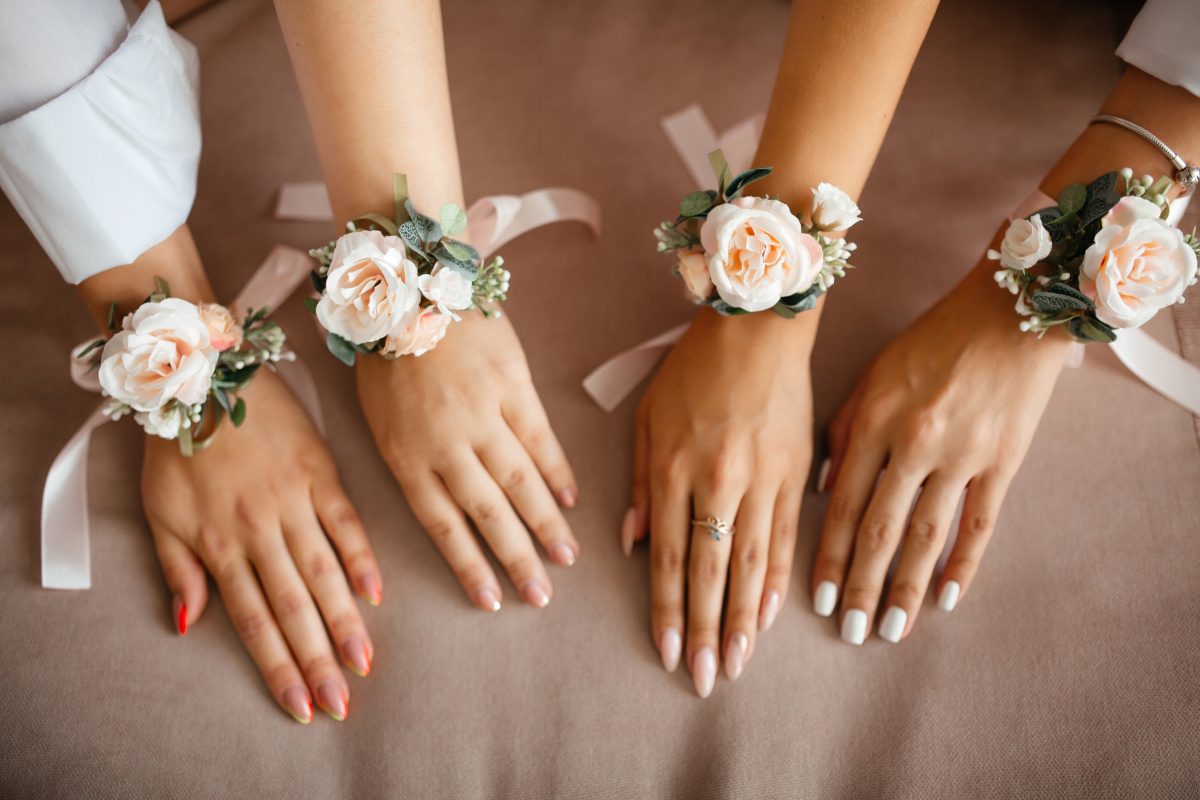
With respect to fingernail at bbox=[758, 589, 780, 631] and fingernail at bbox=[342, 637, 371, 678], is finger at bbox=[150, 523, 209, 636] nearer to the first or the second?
fingernail at bbox=[342, 637, 371, 678]

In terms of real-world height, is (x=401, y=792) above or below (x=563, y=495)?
below

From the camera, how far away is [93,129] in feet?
2.50

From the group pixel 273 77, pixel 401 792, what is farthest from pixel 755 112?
pixel 401 792

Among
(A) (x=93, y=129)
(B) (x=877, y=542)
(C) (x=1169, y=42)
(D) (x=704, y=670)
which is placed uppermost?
(C) (x=1169, y=42)

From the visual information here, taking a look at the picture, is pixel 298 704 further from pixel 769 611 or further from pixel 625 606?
pixel 769 611

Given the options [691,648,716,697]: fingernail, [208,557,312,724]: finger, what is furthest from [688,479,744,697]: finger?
[208,557,312,724]: finger

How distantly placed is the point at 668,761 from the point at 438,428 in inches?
16.8

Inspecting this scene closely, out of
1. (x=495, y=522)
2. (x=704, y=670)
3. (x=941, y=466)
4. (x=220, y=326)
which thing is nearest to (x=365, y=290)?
(x=220, y=326)

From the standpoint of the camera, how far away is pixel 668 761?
0.80m

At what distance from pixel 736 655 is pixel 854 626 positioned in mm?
132

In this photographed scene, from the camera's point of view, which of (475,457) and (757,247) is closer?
(757,247)

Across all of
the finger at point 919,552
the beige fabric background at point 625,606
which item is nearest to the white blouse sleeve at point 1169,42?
the beige fabric background at point 625,606

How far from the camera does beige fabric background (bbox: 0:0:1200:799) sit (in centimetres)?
79

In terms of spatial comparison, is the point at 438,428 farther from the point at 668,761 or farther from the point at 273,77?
the point at 273,77
